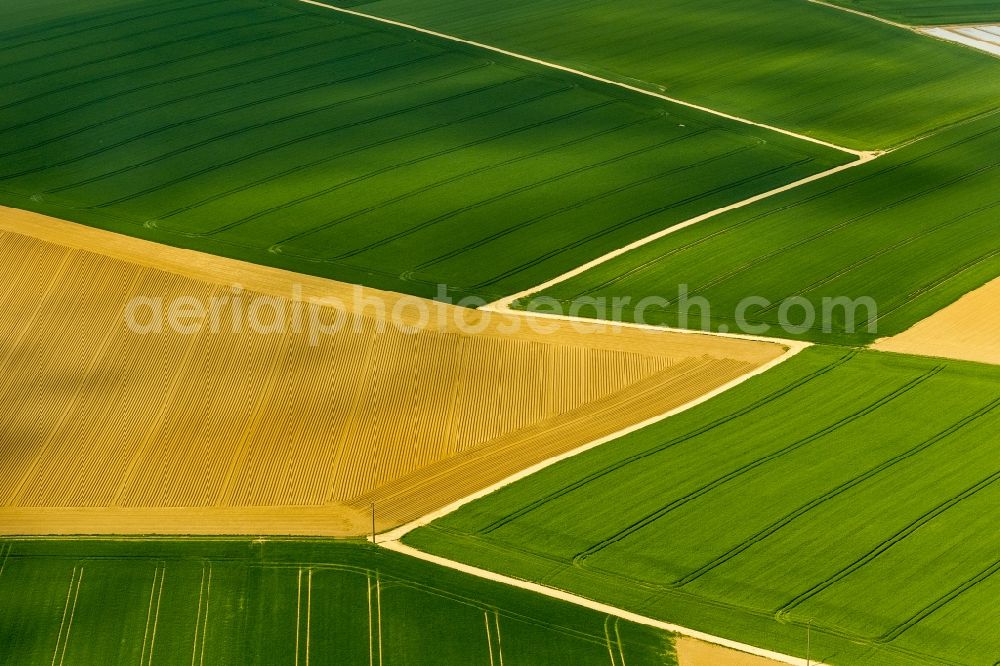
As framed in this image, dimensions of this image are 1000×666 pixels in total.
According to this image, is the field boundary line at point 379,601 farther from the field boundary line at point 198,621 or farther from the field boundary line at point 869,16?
the field boundary line at point 869,16

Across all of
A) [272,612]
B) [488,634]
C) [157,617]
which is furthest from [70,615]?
[488,634]

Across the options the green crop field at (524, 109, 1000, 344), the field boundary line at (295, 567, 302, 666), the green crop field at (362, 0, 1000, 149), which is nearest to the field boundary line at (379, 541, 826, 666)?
the field boundary line at (295, 567, 302, 666)

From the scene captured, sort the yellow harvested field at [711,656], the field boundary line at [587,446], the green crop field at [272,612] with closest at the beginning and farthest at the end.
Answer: the yellow harvested field at [711,656] → the green crop field at [272,612] → the field boundary line at [587,446]

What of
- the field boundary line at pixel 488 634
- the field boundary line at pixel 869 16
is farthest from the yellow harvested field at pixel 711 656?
the field boundary line at pixel 869 16

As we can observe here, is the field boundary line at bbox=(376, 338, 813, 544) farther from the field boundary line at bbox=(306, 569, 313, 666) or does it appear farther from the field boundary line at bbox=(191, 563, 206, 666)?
the field boundary line at bbox=(191, 563, 206, 666)

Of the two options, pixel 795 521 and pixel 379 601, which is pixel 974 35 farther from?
pixel 379 601

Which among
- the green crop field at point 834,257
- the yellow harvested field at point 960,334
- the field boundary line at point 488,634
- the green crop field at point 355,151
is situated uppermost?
the green crop field at point 355,151
